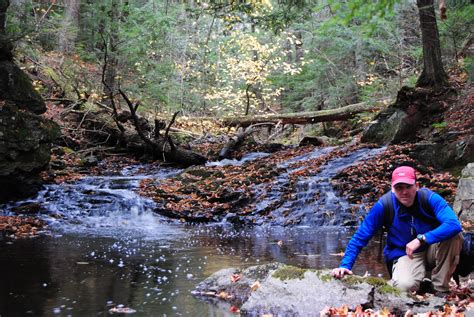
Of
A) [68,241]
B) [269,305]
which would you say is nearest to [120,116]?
[68,241]

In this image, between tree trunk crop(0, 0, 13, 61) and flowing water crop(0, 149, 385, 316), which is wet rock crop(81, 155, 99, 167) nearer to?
flowing water crop(0, 149, 385, 316)

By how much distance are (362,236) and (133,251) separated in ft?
14.9

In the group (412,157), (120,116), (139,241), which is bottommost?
(139,241)

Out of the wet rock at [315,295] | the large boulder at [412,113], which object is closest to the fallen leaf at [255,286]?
the wet rock at [315,295]

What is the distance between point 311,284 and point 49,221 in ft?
26.1

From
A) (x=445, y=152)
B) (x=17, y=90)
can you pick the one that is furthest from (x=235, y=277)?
(x=17, y=90)

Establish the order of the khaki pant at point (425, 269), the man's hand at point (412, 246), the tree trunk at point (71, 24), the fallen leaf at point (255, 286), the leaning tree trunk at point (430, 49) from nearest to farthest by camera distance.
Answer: the man's hand at point (412, 246) < the khaki pant at point (425, 269) < the fallen leaf at point (255, 286) < the leaning tree trunk at point (430, 49) < the tree trunk at point (71, 24)

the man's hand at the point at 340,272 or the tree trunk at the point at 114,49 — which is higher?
the tree trunk at the point at 114,49

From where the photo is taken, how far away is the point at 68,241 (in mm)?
8430

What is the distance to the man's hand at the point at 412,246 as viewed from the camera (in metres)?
4.03

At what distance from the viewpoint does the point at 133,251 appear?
7.57m

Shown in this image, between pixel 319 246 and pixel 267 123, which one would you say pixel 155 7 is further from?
pixel 319 246

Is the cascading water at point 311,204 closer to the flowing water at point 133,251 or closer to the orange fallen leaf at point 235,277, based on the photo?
the flowing water at point 133,251

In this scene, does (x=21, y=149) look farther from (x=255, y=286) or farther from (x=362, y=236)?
(x=362, y=236)
